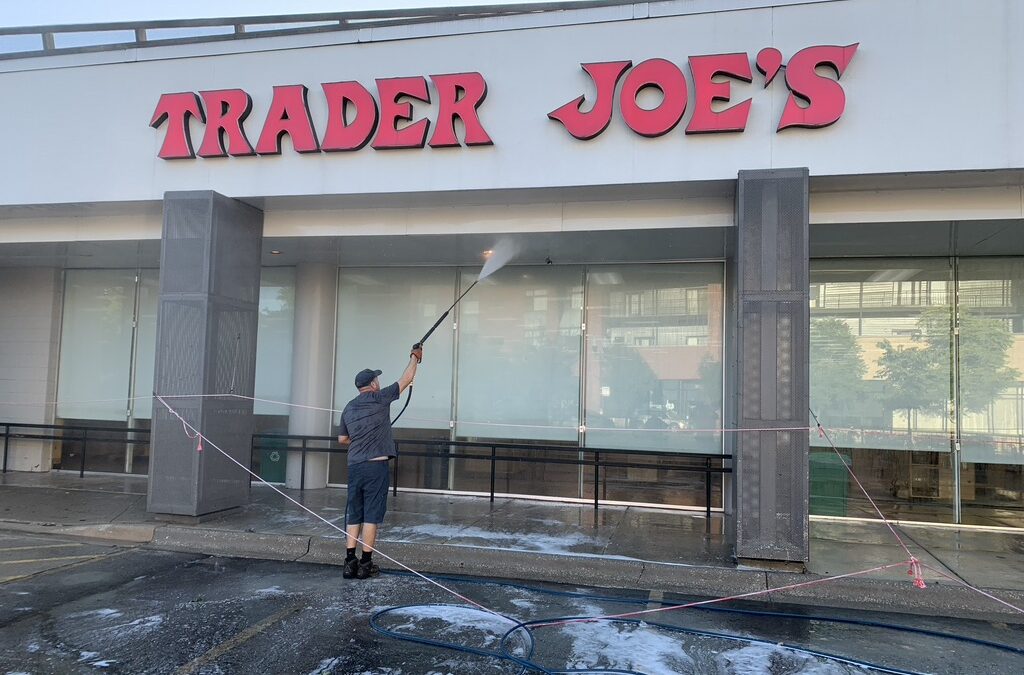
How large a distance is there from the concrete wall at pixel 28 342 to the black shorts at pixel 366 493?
8.77 metres

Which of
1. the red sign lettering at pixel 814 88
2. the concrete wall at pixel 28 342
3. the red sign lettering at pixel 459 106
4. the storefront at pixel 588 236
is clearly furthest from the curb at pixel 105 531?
the red sign lettering at pixel 814 88

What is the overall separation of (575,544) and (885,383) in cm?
514

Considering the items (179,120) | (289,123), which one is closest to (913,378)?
(289,123)

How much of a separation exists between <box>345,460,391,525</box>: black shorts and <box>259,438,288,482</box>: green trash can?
4981mm

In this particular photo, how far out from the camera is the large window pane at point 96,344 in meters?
12.4

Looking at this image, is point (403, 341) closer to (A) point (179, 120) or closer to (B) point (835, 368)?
(A) point (179, 120)

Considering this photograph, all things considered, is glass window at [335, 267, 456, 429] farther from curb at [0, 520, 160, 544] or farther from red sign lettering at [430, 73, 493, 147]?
curb at [0, 520, 160, 544]

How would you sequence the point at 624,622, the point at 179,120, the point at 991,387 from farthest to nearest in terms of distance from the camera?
the point at 991,387, the point at 179,120, the point at 624,622

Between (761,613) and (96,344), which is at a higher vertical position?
(96,344)

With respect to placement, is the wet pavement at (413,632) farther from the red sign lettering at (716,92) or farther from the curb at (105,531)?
the red sign lettering at (716,92)

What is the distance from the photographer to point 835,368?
32.0ft

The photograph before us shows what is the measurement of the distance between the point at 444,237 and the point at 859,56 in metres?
5.00

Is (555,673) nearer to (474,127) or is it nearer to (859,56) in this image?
(474,127)

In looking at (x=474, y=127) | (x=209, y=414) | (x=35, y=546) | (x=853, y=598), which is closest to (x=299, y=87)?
(x=474, y=127)
